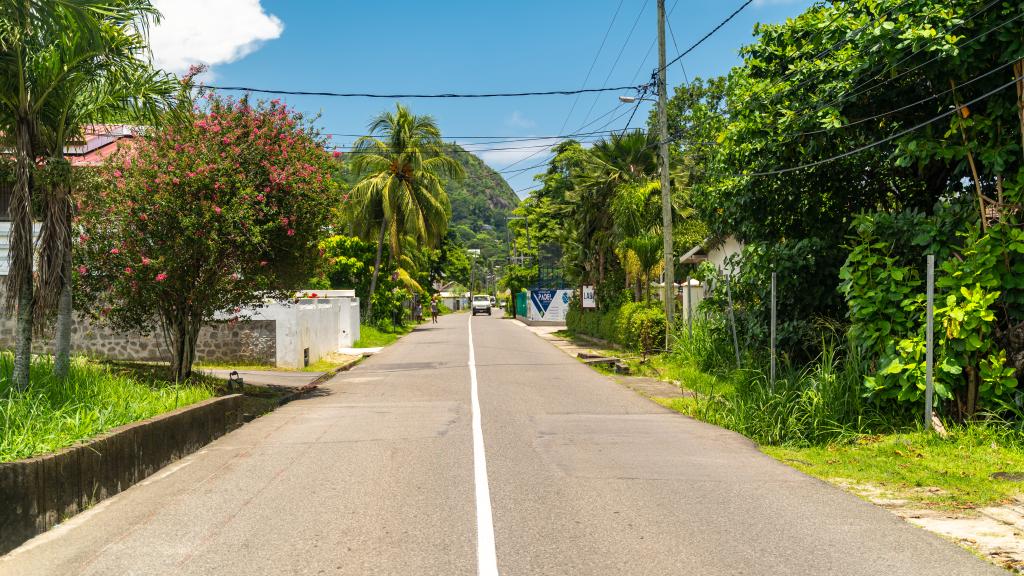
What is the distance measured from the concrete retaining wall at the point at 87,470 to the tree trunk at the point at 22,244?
1.70 meters

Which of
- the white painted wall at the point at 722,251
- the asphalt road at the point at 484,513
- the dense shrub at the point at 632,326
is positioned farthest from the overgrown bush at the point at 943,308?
the white painted wall at the point at 722,251

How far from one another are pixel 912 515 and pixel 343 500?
4.70 metres

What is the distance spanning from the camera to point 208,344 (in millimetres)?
20812

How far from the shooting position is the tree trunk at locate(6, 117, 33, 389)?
935cm

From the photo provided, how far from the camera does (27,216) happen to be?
9.43 m

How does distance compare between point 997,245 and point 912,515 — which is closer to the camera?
point 912,515

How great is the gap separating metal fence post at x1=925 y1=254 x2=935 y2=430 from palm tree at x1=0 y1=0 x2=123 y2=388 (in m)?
9.57

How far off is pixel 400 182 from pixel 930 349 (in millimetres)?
35954

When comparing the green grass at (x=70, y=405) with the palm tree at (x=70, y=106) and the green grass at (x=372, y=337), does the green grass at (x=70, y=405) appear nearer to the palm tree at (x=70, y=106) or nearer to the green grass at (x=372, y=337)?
the palm tree at (x=70, y=106)

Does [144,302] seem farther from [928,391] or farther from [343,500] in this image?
[928,391]

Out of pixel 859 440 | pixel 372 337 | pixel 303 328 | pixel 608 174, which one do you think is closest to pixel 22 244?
pixel 859 440

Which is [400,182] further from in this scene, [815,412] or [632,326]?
[815,412]

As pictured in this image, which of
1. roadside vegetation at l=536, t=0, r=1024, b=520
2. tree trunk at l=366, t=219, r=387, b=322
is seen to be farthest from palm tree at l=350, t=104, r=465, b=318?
roadside vegetation at l=536, t=0, r=1024, b=520

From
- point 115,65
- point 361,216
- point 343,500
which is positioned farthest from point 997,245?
point 361,216
